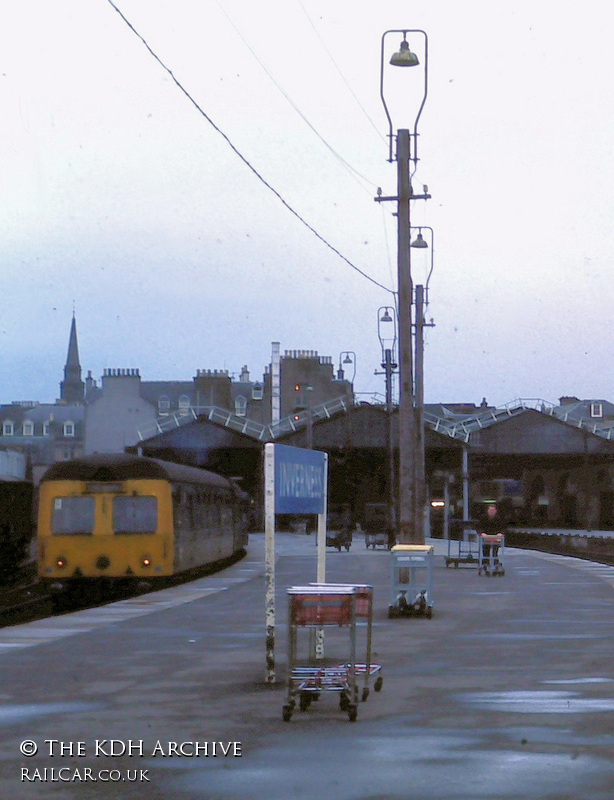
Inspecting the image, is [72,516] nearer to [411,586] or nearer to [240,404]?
[411,586]

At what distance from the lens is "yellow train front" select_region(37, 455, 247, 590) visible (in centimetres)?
2791

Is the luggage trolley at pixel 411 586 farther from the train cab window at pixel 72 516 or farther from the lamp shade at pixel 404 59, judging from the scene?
the train cab window at pixel 72 516

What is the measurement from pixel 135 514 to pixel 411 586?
10274 mm

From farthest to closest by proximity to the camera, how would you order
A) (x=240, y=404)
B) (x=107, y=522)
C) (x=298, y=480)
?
(x=240, y=404) < (x=107, y=522) < (x=298, y=480)

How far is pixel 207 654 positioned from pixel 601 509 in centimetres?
9540

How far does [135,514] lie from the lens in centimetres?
2817

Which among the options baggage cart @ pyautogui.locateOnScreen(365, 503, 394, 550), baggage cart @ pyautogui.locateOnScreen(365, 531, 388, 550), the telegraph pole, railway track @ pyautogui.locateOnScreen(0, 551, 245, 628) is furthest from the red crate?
baggage cart @ pyautogui.locateOnScreen(365, 531, 388, 550)

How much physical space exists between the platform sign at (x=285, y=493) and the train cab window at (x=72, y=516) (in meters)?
15.6

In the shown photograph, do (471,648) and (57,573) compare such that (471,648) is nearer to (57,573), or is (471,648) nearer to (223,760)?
(223,760)

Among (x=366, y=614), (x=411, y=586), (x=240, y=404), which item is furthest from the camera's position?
(x=240, y=404)

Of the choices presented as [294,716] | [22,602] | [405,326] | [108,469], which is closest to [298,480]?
[294,716]

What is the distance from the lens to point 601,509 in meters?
107

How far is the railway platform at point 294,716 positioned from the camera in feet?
24.4

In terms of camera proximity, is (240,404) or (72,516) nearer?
(72,516)
